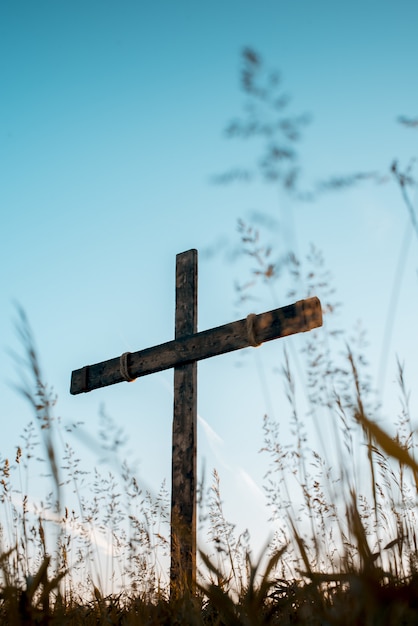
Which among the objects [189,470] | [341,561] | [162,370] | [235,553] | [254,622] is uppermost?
[162,370]

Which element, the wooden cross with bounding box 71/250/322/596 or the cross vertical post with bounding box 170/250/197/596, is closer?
the wooden cross with bounding box 71/250/322/596

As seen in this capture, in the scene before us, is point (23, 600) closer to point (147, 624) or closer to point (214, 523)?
point (147, 624)

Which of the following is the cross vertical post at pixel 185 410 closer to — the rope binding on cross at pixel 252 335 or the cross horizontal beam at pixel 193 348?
the cross horizontal beam at pixel 193 348

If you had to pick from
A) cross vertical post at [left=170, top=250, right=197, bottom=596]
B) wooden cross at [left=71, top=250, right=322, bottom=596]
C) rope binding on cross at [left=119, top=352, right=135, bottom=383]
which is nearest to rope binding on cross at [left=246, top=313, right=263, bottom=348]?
wooden cross at [left=71, top=250, right=322, bottom=596]

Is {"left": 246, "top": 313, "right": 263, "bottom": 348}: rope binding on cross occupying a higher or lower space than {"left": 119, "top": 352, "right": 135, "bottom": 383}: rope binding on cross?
lower

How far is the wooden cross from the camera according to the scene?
4.34m

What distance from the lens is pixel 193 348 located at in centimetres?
489

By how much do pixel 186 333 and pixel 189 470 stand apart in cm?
123

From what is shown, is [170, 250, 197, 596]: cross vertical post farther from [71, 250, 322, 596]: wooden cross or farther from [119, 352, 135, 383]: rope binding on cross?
[119, 352, 135, 383]: rope binding on cross

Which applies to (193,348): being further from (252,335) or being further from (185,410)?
(252,335)

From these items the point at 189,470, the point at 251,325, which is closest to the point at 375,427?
the point at 251,325

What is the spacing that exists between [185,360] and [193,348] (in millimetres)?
129

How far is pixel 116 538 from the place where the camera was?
3.46 meters

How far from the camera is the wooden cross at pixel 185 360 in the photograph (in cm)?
434
